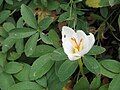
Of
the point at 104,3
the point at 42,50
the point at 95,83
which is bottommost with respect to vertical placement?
the point at 95,83

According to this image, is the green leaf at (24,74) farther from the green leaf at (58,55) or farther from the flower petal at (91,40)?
the flower petal at (91,40)

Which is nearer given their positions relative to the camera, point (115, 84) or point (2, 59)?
point (115, 84)

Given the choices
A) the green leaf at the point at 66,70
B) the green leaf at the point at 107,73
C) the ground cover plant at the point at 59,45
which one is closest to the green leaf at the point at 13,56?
the ground cover plant at the point at 59,45

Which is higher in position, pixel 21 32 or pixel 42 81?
pixel 21 32

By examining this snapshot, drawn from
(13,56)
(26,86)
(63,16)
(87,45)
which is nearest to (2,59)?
(13,56)

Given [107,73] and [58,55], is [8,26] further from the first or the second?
[107,73]
